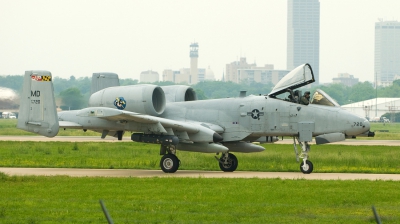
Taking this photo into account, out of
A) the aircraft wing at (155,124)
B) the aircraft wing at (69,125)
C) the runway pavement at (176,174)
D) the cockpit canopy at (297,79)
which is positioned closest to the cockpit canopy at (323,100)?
the cockpit canopy at (297,79)

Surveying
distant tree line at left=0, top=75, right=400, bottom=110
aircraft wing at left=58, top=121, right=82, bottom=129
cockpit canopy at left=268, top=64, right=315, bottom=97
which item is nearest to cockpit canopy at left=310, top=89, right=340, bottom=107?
cockpit canopy at left=268, top=64, right=315, bottom=97

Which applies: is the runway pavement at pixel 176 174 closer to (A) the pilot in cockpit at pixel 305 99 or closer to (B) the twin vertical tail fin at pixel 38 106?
(B) the twin vertical tail fin at pixel 38 106

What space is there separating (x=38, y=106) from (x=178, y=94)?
5.22m

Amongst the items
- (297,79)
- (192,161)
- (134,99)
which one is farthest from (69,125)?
(297,79)

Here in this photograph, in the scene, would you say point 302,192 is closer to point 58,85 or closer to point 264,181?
point 264,181

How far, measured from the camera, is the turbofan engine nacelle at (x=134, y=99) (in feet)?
82.4

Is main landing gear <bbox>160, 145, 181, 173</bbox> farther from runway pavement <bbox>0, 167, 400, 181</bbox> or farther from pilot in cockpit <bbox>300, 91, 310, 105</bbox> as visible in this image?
pilot in cockpit <bbox>300, 91, 310, 105</bbox>

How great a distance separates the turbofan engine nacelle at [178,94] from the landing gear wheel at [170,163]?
325cm

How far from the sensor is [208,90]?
13650 centimetres

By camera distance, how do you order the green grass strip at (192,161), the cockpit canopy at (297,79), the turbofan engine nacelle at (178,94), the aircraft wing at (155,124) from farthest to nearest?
the turbofan engine nacelle at (178,94) < the green grass strip at (192,161) < the cockpit canopy at (297,79) < the aircraft wing at (155,124)

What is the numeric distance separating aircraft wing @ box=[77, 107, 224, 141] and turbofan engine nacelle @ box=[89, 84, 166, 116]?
0.99m

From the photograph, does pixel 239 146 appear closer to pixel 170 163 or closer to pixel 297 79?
pixel 170 163

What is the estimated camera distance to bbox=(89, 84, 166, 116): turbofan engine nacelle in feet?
82.4

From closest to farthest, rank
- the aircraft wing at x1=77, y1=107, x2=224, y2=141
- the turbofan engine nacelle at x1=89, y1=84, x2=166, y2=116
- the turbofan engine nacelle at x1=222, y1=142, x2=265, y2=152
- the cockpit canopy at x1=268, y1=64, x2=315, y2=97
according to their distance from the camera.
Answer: the aircraft wing at x1=77, y1=107, x2=224, y2=141
the cockpit canopy at x1=268, y1=64, x2=315, y2=97
the turbofan engine nacelle at x1=89, y1=84, x2=166, y2=116
the turbofan engine nacelle at x1=222, y1=142, x2=265, y2=152
